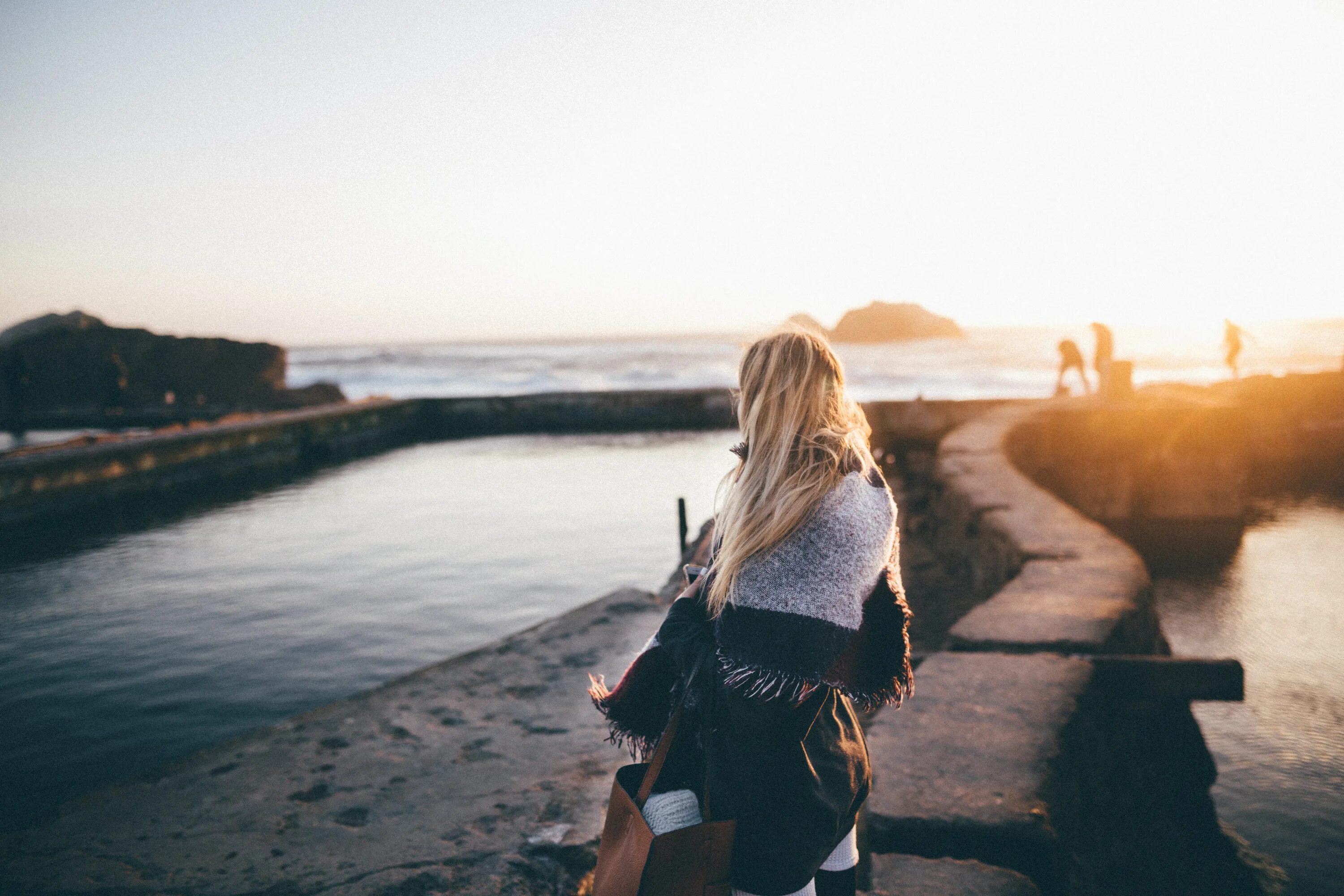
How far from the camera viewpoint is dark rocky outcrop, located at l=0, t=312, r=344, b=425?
22.5 metres

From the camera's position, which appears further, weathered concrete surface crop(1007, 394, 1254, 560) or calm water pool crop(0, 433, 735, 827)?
weathered concrete surface crop(1007, 394, 1254, 560)

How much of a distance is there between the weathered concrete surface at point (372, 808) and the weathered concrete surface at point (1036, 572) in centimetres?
176

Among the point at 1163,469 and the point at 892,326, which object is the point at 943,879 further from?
the point at 892,326

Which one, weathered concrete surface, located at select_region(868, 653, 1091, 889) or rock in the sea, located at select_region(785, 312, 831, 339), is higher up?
rock in the sea, located at select_region(785, 312, 831, 339)

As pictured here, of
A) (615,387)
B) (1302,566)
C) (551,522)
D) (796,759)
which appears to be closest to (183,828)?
(796,759)

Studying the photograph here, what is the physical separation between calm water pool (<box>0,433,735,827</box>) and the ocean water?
49.2 ft

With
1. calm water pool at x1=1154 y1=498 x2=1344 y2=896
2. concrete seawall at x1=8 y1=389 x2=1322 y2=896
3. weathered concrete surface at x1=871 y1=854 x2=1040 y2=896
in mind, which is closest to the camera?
weathered concrete surface at x1=871 y1=854 x2=1040 y2=896

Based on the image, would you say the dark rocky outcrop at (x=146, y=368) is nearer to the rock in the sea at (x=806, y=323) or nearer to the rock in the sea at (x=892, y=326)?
the rock in the sea at (x=806, y=323)

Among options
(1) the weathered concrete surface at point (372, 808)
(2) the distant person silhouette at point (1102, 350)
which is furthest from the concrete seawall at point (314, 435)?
(1) the weathered concrete surface at point (372, 808)

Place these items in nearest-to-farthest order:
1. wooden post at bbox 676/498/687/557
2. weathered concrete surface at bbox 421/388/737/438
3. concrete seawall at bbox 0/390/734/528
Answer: wooden post at bbox 676/498/687/557 < concrete seawall at bbox 0/390/734/528 < weathered concrete surface at bbox 421/388/737/438

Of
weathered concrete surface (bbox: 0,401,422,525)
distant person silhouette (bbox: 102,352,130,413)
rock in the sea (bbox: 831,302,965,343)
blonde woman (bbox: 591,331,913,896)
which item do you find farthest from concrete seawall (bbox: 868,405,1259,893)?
rock in the sea (bbox: 831,302,965,343)

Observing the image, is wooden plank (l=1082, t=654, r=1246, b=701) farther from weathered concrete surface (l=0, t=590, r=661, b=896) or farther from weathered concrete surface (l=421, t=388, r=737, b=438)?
weathered concrete surface (l=421, t=388, r=737, b=438)

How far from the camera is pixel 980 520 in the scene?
18.0 ft

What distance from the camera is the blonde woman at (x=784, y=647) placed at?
1.29 m
